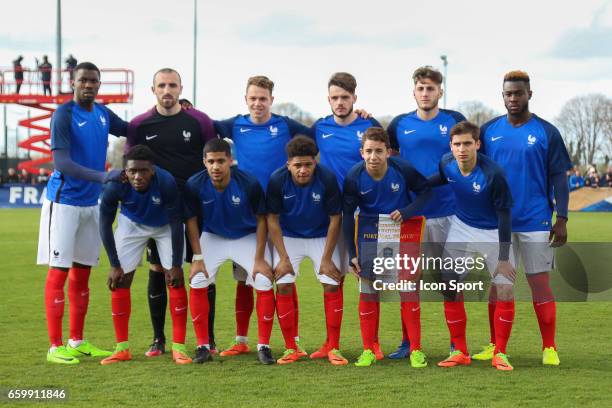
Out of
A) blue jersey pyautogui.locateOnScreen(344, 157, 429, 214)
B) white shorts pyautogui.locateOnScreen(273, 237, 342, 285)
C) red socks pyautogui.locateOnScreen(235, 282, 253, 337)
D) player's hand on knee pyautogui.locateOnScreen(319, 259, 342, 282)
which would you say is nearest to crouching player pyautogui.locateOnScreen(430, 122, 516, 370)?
blue jersey pyautogui.locateOnScreen(344, 157, 429, 214)

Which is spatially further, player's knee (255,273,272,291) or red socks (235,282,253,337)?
red socks (235,282,253,337)

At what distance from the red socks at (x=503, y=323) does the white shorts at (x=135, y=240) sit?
2552mm

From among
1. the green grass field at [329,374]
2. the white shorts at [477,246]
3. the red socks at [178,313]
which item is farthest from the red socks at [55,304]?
the white shorts at [477,246]

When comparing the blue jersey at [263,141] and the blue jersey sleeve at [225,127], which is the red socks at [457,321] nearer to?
the blue jersey at [263,141]

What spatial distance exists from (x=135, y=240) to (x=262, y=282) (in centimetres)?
106

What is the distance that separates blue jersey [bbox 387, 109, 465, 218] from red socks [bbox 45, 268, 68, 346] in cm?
296

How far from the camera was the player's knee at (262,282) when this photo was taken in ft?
19.9

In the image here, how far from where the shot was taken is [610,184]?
30.2 metres

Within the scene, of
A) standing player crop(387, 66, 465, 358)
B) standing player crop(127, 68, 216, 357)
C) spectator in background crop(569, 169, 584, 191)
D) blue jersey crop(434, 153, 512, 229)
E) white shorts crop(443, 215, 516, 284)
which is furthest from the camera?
spectator in background crop(569, 169, 584, 191)

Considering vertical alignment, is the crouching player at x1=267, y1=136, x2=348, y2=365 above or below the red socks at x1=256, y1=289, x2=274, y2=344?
above

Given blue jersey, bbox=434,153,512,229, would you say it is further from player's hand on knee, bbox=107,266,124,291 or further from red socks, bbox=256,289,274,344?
player's hand on knee, bbox=107,266,124,291

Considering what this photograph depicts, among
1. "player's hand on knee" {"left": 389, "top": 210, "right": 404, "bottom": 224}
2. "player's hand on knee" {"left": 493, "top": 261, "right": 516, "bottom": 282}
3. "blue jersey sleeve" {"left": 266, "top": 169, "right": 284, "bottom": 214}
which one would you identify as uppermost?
"blue jersey sleeve" {"left": 266, "top": 169, "right": 284, "bottom": 214}

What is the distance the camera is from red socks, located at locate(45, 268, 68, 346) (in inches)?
245

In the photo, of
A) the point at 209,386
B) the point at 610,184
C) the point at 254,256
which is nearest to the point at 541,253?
the point at 254,256
